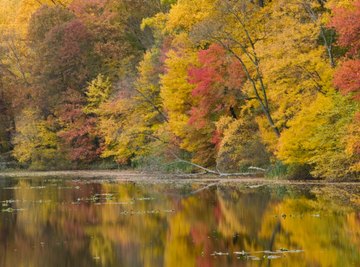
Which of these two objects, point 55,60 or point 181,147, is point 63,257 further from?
point 55,60

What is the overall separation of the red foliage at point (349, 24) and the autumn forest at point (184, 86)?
0.04 metres

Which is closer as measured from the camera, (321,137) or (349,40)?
(349,40)

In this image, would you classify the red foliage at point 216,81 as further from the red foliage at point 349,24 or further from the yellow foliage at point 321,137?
the red foliage at point 349,24

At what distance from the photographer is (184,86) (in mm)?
46031

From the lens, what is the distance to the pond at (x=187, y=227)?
52.3ft

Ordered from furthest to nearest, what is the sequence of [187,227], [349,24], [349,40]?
[349,40] → [349,24] → [187,227]

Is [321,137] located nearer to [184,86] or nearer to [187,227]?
[187,227]

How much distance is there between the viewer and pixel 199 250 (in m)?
16.8

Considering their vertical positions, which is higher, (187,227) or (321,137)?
(321,137)

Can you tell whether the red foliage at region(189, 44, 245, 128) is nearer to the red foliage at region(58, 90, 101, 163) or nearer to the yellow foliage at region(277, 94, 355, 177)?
the yellow foliage at region(277, 94, 355, 177)

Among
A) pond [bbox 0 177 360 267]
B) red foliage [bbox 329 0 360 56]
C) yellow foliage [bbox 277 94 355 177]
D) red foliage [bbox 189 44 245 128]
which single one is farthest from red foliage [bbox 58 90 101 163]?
red foliage [bbox 329 0 360 56]

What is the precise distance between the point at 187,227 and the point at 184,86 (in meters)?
25.8

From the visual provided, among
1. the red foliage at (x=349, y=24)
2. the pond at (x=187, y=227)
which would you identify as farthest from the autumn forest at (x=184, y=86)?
the pond at (x=187, y=227)

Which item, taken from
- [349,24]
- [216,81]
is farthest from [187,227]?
[216,81]
